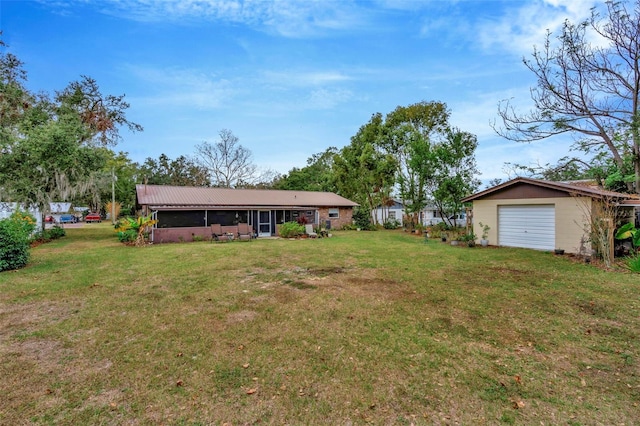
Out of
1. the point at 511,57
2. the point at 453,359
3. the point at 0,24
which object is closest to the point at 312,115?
the point at 511,57

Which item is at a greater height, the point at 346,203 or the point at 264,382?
the point at 346,203

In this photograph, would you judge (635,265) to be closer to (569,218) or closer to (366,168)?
(569,218)

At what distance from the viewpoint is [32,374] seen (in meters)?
3.27

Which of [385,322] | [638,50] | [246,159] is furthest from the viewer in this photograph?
[246,159]

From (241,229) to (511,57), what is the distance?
16521mm

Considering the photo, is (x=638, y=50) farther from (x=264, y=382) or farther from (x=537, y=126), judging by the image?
(x=264, y=382)

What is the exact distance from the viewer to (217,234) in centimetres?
1764

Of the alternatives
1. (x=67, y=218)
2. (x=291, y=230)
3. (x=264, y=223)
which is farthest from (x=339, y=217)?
(x=67, y=218)

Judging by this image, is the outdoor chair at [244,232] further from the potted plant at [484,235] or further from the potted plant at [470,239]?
the potted plant at [484,235]

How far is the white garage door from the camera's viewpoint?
39.0 feet

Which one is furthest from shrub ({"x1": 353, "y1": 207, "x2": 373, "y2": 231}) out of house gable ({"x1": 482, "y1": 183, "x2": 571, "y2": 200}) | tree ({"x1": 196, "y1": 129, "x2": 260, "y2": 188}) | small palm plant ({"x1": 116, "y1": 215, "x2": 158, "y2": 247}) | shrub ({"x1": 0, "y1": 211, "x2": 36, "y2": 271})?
shrub ({"x1": 0, "y1": 211, "x2": 36, "y2": 271})

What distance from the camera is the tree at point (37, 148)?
1420cm

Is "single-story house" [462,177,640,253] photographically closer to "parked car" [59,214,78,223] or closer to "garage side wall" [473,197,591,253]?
"garage side wall" [473,197,591,253]

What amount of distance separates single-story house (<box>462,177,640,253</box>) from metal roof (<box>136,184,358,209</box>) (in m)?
12.4
